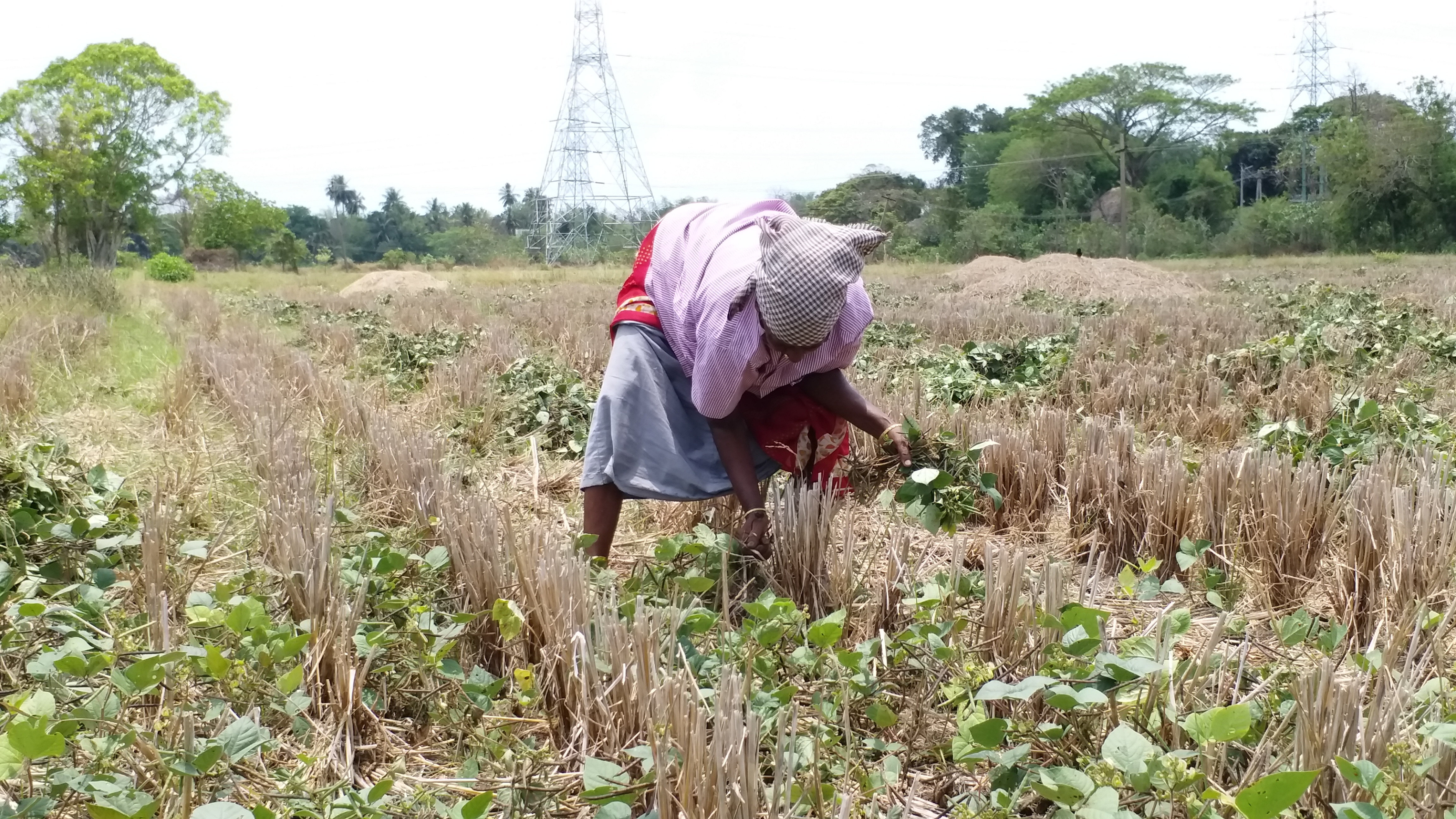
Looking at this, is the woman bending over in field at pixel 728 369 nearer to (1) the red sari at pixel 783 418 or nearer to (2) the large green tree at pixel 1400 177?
(1) the red sari at pixel 783 418

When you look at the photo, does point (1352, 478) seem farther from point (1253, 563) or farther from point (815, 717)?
point (815, 717)

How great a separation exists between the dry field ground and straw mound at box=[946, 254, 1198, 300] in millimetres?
10079

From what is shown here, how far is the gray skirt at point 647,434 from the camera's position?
2850 mm

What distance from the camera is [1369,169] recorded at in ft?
104

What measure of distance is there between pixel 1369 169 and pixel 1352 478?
35.7 meters

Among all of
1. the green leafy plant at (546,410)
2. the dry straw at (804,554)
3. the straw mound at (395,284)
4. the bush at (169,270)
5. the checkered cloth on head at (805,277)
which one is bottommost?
the dry straw at (804,554)

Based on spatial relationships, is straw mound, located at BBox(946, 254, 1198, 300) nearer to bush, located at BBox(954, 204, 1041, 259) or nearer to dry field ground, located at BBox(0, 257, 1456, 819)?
dry field ground, located at BBox(0, 257, 1456, 819)

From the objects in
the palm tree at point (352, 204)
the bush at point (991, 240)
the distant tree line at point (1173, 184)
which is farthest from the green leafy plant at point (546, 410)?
the palm tree at point (352, 204)

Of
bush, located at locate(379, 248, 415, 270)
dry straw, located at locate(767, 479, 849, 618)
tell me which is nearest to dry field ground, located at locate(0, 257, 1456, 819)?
dry straw, located at locate(767, 479, 849, 618)

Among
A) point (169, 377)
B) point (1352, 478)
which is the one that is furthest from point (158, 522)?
point (169, 377)

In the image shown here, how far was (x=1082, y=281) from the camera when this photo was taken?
16.0 meters

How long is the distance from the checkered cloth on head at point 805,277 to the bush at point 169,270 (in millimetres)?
35083

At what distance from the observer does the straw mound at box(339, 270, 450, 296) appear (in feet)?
66.0

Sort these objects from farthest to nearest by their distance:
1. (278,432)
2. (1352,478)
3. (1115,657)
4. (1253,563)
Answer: (278,432) < (1352,478) < (1253,563) < (1115,657)
